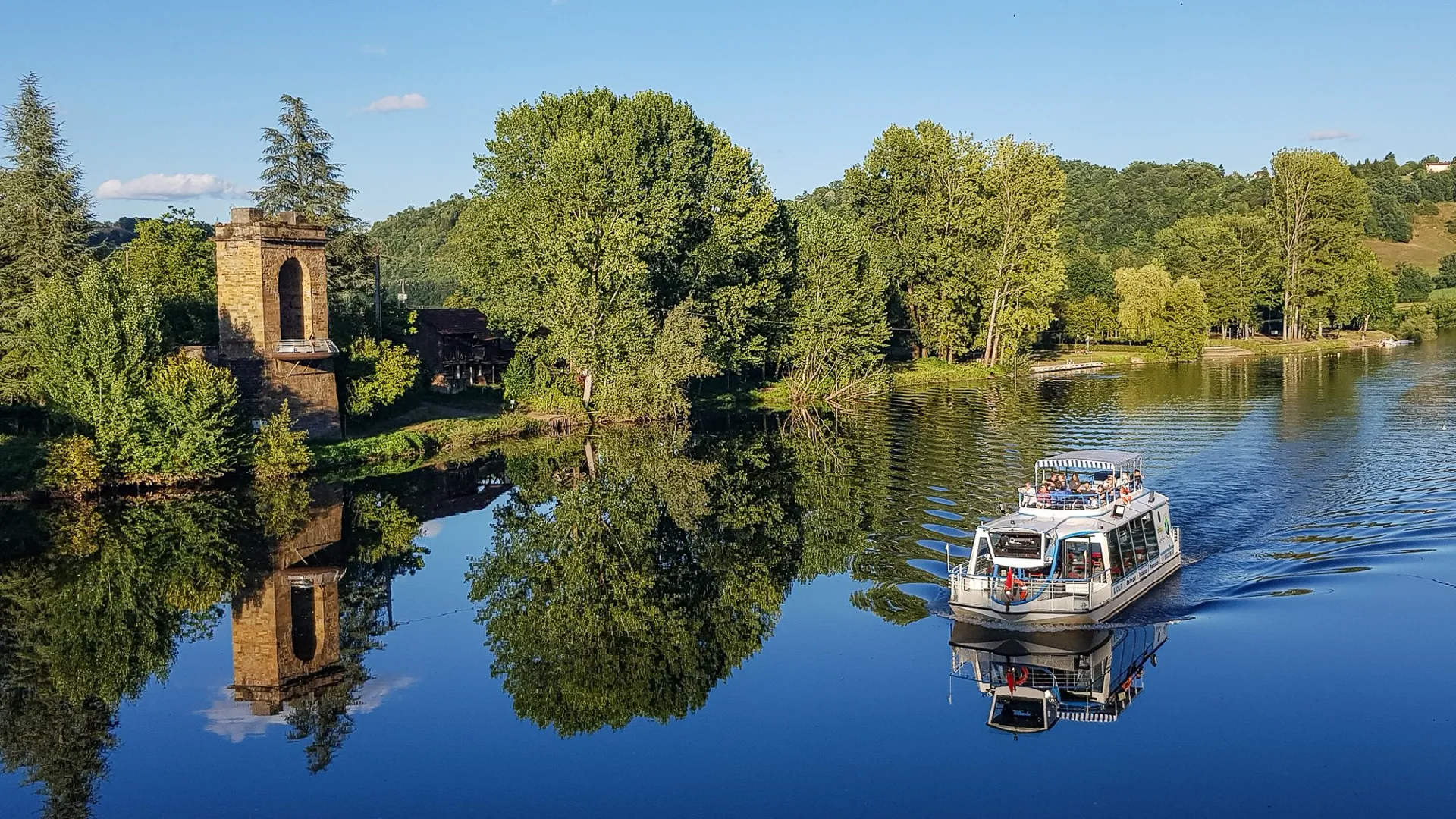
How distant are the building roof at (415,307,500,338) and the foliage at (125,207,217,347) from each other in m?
13.9

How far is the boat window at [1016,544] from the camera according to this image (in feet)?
84.7

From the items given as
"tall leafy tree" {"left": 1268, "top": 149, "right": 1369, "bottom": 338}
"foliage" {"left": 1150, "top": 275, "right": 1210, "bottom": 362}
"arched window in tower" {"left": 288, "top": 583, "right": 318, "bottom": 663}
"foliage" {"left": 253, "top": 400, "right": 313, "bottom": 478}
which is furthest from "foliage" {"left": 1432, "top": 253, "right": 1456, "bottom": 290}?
"arched window in tower" {"left": 288, "top": 583, "right": 318, "bottom": 663}

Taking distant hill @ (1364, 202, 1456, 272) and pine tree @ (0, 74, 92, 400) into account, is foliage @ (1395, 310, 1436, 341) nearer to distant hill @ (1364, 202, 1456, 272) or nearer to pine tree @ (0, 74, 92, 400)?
distant hill @ (1364, 202, 1456, 272)

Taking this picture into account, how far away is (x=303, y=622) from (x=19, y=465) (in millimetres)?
20226

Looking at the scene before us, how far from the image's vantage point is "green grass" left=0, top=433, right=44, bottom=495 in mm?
40000

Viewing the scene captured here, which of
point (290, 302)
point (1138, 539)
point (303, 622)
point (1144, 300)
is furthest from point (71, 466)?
point (1144, 300)

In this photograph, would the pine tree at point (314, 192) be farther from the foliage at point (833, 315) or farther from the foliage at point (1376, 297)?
the foliage at point (1376, 297)

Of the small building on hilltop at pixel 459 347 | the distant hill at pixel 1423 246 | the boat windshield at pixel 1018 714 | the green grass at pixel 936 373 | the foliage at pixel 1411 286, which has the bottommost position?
the boat windshield at pixel 1018 714

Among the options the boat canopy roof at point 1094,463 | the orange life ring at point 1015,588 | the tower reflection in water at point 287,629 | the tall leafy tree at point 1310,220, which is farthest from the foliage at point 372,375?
the tall leafy tree at point 1310,220

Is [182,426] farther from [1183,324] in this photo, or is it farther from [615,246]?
[1183,324]

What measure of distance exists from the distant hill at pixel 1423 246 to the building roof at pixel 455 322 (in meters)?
119

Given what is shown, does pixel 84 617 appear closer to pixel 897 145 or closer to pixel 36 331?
pixel 36 331

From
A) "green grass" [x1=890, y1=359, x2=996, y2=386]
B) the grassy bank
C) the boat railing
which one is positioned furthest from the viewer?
"green grass" [x1=890, y1=359, x2=996, y2=386]

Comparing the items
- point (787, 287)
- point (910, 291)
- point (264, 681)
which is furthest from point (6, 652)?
point (910, 291)
